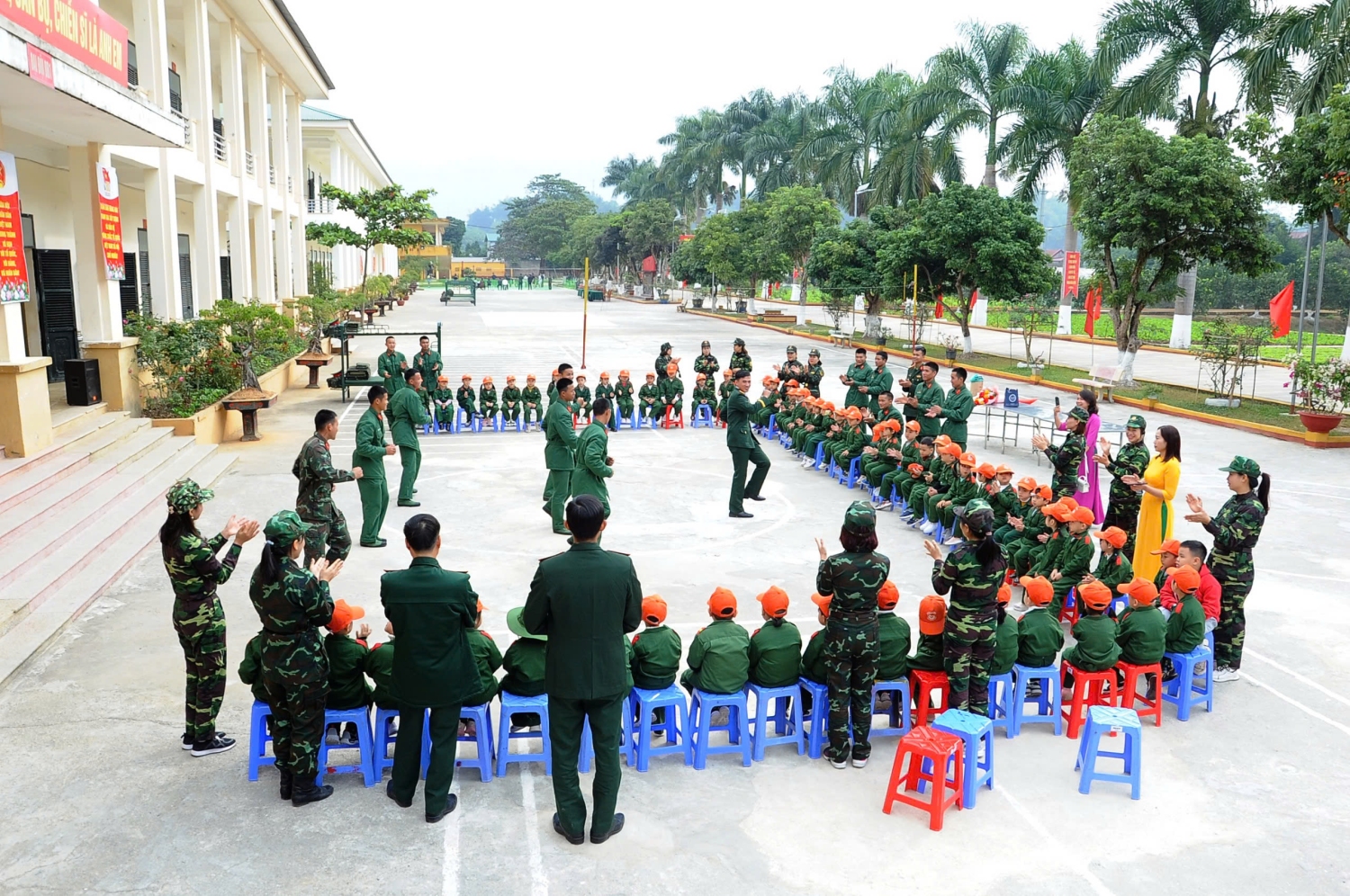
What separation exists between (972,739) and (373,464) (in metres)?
6.57

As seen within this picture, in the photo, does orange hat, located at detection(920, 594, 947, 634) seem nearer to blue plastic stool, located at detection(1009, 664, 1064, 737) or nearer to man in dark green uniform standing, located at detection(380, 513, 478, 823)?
blue plastic stool, located at detection(1009, 664, 1064, 737)

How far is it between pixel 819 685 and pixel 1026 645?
1.35 metres

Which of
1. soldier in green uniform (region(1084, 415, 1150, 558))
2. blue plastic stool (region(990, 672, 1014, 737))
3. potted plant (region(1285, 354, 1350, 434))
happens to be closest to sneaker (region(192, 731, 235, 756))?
blue plastic stool (region(990, 672, 1014, 737))

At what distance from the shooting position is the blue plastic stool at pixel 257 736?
17.3 ft

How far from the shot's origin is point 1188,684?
634 centimetres

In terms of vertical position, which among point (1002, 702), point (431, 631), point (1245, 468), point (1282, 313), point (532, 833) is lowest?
point (532, 833)

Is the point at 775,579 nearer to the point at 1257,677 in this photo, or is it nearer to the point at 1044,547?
the point at 1044,547

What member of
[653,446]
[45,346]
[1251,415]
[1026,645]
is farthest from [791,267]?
[1026,645]

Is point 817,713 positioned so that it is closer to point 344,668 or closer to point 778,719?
point 778,719

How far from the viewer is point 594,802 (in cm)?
482

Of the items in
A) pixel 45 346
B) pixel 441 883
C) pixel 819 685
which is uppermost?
pixel 45 346

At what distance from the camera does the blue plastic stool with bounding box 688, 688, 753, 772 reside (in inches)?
221

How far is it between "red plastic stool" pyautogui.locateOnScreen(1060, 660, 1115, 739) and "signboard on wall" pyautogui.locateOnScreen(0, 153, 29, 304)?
→ 427 inches

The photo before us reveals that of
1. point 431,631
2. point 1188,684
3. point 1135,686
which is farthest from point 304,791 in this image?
point 1188,684
